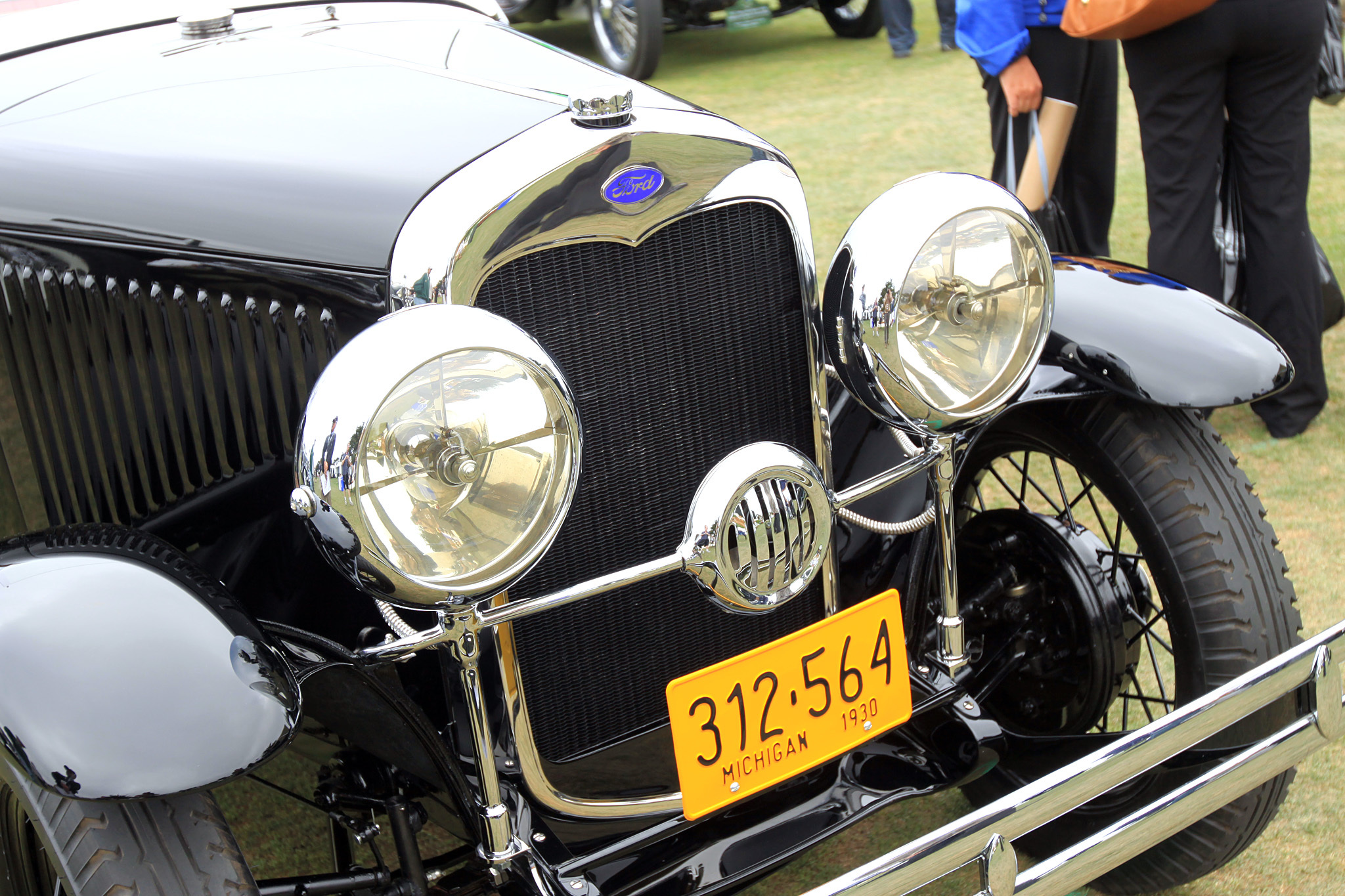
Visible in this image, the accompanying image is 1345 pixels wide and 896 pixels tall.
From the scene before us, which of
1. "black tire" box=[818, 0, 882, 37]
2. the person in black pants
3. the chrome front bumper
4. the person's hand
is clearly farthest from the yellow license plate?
"black tire" box=[818, 0, 882, 37]

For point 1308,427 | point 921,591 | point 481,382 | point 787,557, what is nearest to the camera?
point 481,382

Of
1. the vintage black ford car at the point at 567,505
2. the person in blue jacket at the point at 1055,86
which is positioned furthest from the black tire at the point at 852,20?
the vintage black ford car at the point at 567,505

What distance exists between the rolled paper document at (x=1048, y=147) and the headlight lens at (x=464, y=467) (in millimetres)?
2688

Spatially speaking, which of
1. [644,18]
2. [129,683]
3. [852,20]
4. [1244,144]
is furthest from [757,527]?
[852,20]

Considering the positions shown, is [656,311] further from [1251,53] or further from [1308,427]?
[1308,427]

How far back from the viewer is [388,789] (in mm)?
1750

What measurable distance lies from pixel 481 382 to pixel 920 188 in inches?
27.3

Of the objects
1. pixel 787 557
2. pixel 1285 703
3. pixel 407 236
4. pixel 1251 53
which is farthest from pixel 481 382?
pixel 1251 53

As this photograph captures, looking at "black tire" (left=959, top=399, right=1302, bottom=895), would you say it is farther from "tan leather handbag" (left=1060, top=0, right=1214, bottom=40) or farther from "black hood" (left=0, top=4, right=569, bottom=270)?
"tan leather handbag" (left=1060, top=0, right=1214, bottom=40)

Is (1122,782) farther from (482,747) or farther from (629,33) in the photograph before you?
(629,33)

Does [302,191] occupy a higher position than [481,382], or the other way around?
[302,191]

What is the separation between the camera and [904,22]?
9.12 metres

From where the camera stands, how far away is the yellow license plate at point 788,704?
1.58 meters

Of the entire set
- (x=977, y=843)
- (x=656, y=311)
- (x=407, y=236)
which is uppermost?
(x=407, y=236)
